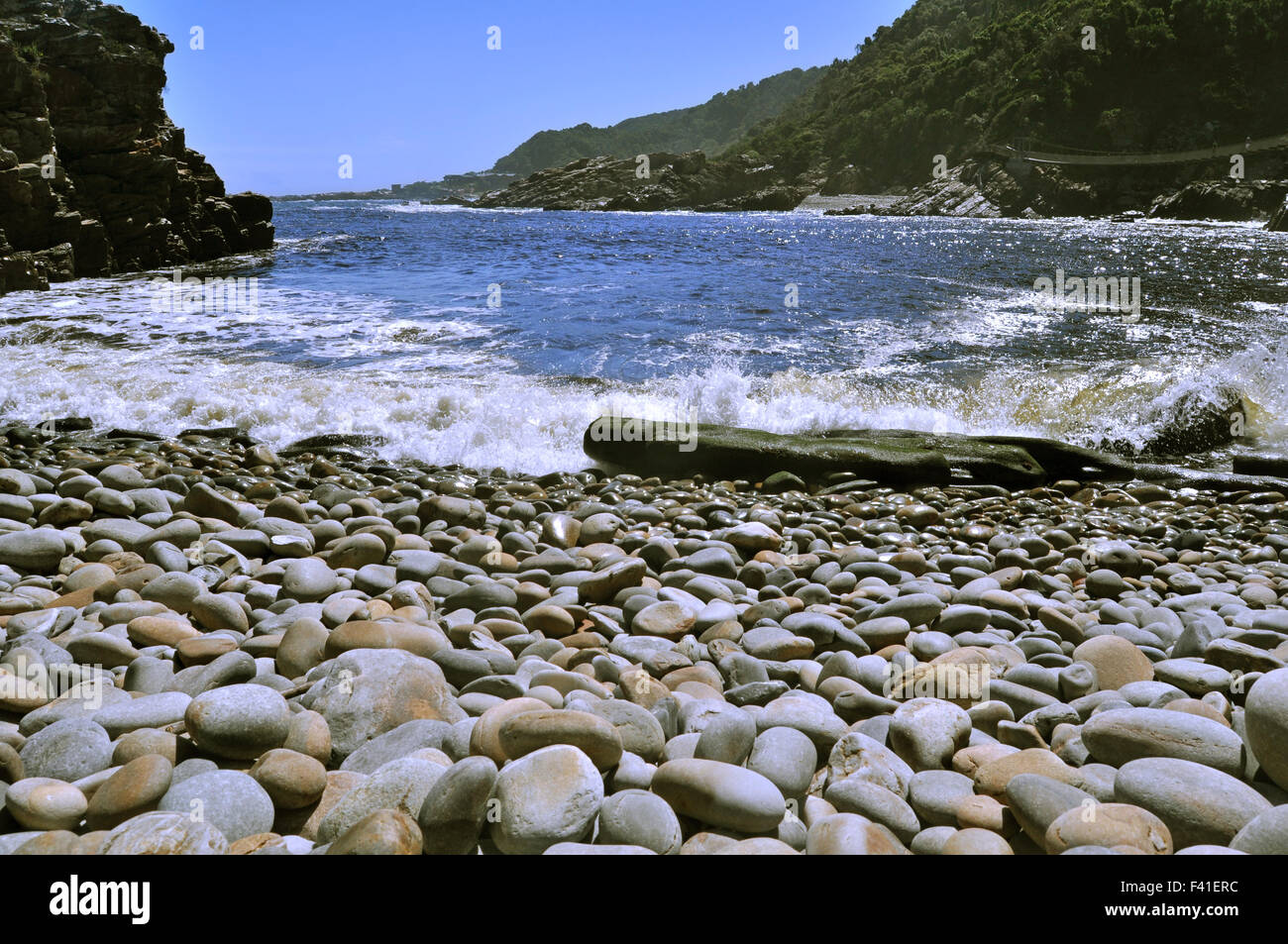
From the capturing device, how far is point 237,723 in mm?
1965

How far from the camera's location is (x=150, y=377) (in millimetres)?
8438

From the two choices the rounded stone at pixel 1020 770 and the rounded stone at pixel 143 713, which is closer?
the rounded stone at pixel 1020 770

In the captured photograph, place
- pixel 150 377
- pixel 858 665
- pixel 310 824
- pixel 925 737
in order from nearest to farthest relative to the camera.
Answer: pixel 310 824 → pixel 925 737 → pixel 858 665 → pixel 150 377

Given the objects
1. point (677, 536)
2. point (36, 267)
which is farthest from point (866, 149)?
point (677, 536)

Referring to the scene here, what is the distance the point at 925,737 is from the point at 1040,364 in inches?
357

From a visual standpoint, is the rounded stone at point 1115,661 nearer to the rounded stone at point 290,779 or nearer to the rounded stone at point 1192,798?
the rounded stone at point 1192,798

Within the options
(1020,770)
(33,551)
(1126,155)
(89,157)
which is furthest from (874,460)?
(1126,155)

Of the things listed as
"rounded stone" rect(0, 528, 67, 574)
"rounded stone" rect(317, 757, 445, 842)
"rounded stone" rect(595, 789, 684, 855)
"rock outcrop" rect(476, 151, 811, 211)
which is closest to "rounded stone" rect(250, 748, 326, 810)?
"rounded stone" rect(317, 757, 445, 842)

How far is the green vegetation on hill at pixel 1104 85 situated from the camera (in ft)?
224

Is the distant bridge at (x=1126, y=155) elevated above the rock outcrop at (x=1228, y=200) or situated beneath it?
elevated above

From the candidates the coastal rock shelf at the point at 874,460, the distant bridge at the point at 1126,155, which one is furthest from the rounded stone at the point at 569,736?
the distant bridge at the point at 1126,155

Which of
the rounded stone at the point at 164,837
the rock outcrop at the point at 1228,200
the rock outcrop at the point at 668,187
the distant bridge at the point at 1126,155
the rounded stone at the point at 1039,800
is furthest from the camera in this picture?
the rock outcrop at the point at 668,187

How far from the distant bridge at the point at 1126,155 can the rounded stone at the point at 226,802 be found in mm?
77981
